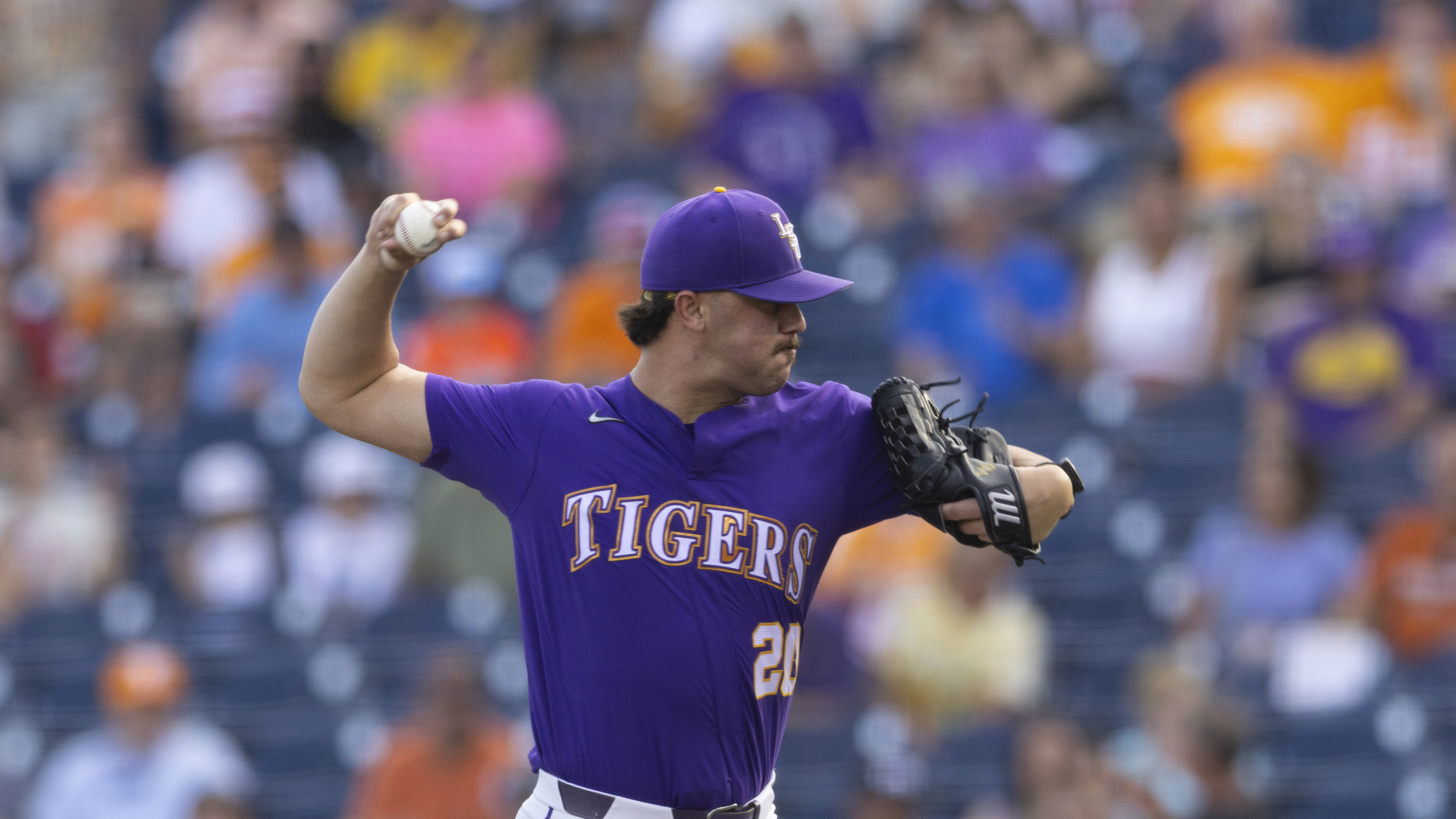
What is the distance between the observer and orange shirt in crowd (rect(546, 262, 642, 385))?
7.78 meters

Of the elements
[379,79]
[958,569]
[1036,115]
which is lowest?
[958,569]

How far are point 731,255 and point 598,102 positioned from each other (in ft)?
21.2

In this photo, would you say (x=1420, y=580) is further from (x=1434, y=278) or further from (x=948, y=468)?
(x=948, y=468)

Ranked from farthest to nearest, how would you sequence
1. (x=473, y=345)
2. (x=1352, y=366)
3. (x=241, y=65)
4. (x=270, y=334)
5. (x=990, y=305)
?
(x=241, y=65), (x=270, y=334), (x=473, y=345), (x=990, y=305), (x=1352, y=366)

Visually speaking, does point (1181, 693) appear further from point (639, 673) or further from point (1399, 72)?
point (1399, 72)

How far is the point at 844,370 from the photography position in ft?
25.9

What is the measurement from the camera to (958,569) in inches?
259

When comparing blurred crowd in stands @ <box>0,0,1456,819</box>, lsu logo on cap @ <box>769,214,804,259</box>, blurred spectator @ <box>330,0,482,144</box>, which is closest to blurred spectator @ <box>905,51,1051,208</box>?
blurred crowd in stands @ <box>0,0,1456,819</box>

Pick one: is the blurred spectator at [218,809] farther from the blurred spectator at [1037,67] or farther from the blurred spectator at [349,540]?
the blurred spectator at [1037,67]

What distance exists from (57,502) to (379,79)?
3259mm

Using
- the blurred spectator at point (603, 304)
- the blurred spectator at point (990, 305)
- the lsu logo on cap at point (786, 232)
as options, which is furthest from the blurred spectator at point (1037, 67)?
the lsu logo on cap at point (786, 232)

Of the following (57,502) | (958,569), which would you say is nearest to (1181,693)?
(958,569)

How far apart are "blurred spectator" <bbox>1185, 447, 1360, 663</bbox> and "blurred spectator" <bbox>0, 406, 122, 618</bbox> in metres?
4.56

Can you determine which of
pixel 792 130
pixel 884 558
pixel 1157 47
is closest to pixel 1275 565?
pixel 884 558
